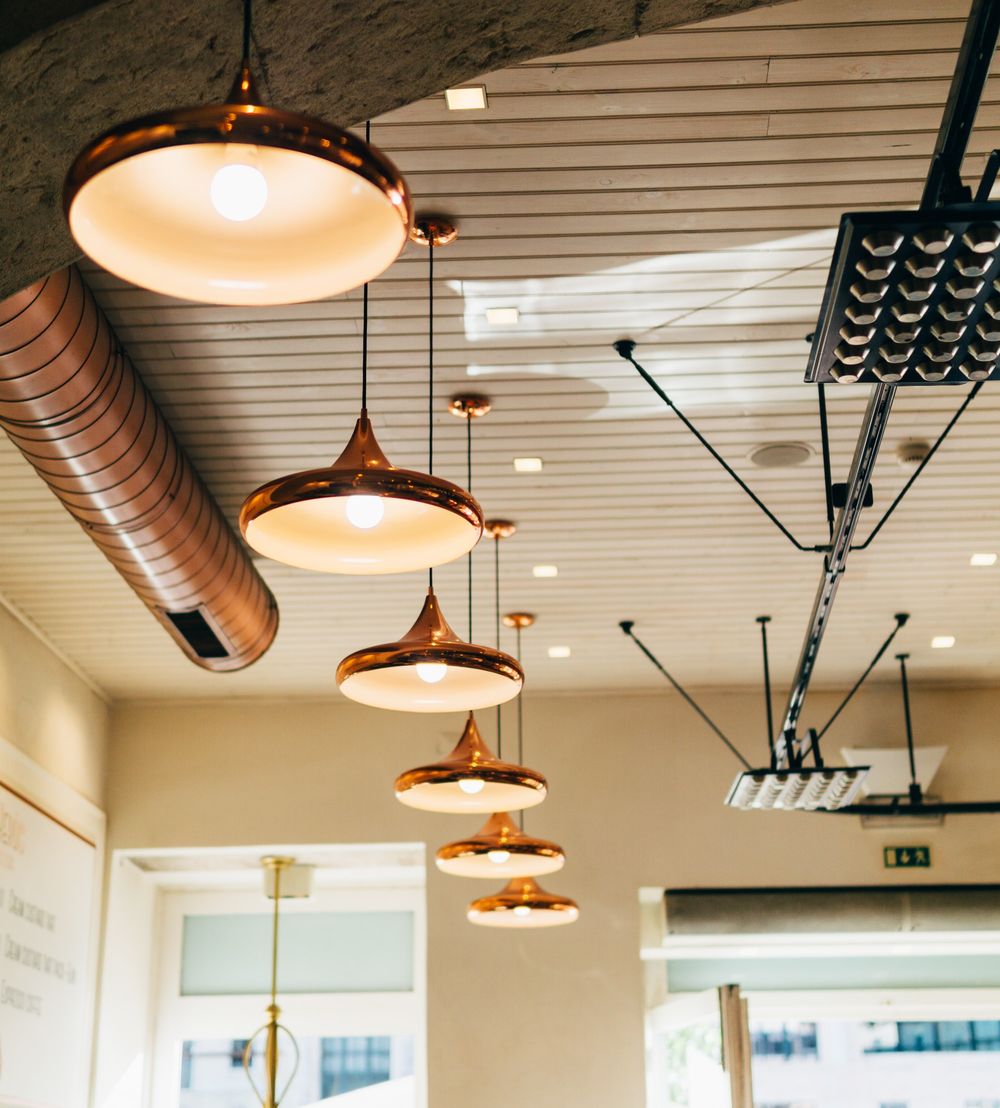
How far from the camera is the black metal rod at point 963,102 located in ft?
8.50

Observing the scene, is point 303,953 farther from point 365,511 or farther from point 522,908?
point 365,511

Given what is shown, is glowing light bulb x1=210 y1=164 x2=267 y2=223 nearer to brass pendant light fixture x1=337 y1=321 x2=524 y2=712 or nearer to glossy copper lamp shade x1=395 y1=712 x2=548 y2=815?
brass pendant light fixture x1=337 y1=321 x2=524 y2=712

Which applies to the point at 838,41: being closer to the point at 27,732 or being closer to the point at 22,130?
the point at 22,130

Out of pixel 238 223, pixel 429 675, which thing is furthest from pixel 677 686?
pixel 238 223

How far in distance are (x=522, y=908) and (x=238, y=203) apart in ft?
17.5

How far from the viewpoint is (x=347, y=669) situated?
3.59 meters

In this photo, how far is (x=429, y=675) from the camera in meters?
3.62

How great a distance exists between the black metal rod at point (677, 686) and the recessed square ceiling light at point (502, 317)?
3114 mm

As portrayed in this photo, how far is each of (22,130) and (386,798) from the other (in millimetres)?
6383

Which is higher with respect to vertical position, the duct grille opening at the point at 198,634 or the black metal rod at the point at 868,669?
the black metal rod at the point at 868,669

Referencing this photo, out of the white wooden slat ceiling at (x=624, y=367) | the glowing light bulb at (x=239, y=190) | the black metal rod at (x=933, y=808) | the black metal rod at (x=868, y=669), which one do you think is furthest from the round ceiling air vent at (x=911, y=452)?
the glowing light bulb at (x=239, y=190)

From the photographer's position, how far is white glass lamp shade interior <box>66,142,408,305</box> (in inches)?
72.1

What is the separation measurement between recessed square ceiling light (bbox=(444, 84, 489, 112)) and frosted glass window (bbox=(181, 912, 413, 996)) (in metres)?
6.81

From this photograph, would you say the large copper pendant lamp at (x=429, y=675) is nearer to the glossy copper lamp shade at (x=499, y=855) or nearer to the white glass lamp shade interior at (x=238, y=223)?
the white glass lamp shade interior at (x=238, y=223)
